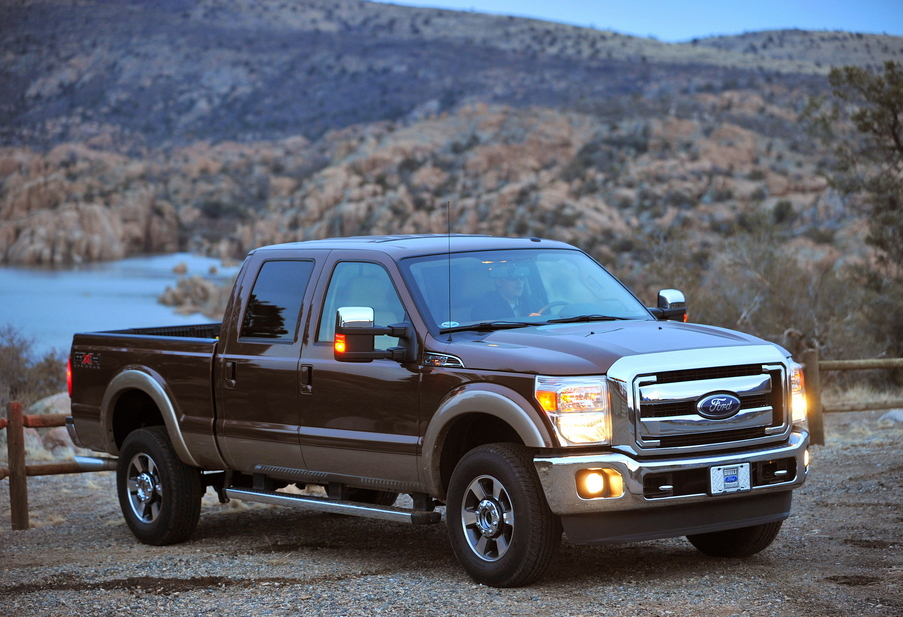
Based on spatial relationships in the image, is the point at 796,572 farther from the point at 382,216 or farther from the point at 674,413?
the point at 382,216

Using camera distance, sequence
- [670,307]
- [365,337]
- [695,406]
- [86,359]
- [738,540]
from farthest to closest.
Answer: [86,359]
[670,307]
[738,540]
[365,337]
[695,406]

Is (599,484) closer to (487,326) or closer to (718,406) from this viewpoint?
(718,406)

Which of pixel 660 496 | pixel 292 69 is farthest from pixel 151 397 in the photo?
pixel 292 69

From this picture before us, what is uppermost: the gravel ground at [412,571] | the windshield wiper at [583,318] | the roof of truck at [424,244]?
the roof of truck at [424,244]

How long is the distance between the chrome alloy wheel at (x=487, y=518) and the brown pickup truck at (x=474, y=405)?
11 millimetres

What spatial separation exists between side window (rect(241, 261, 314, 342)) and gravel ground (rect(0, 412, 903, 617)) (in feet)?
4.95

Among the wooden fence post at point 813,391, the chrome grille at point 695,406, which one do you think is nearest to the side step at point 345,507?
the chrome grille at point 695,406

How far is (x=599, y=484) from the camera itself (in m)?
5.51

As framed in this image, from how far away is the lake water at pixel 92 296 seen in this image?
45.9 m

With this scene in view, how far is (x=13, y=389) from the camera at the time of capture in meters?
20.3

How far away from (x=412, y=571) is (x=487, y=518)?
91cm

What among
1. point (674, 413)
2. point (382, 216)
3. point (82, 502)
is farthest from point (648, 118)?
point (674, 413)

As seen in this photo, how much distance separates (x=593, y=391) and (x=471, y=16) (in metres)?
96.4

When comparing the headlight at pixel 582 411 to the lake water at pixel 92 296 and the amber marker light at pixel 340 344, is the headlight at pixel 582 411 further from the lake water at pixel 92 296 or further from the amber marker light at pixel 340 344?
the lake water at pixel 92 296
